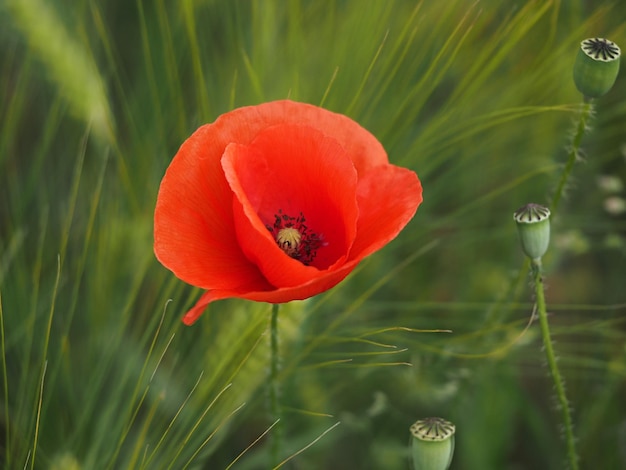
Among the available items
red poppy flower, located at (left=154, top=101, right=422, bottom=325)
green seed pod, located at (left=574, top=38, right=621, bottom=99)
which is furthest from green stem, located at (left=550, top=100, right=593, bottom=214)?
red poppy flower, located at (left=154, top=101, right=422, bottom=325)

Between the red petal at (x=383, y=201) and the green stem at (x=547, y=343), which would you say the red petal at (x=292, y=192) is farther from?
the green stem at (x=547, y=343)

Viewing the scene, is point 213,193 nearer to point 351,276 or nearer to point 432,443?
point 432,443

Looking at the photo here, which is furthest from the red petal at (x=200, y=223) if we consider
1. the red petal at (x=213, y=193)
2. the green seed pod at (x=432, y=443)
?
the green seed pod at (x=432, y=443)

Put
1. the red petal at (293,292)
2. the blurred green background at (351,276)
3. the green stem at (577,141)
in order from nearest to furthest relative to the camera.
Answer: the red petal at (293,292)
the green stem at (577,141)
the blurred green background at (351,276)

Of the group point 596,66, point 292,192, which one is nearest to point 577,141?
point 596,66

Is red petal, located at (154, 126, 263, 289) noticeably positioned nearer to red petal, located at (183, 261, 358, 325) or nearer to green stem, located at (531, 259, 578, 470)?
red petal, located at (183, 261, 358, 325)

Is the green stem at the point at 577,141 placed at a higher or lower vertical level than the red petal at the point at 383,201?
higher

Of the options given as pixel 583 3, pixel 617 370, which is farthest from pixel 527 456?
pixel 583 3
